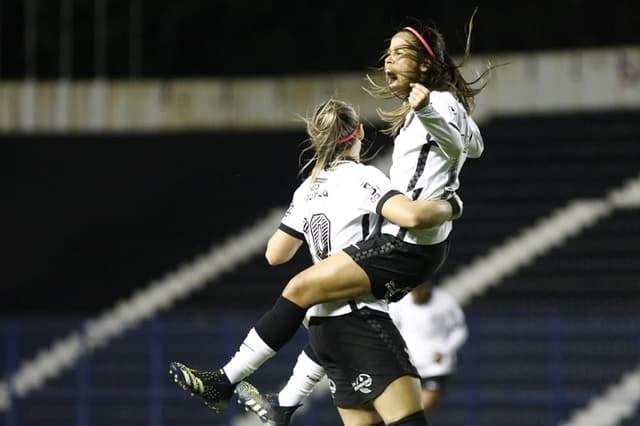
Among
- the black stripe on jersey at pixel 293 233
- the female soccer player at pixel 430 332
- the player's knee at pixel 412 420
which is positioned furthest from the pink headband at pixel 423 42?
the female soccer player at pixel 430 332

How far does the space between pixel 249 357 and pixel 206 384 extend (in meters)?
0.21

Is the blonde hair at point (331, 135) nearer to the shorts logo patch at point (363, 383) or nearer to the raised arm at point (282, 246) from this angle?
the raised arm at point (282, 246)

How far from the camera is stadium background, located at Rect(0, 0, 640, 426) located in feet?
44.1

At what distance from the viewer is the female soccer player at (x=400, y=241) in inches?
205

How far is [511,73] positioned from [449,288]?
2624 mm

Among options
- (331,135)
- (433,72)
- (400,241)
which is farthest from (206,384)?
(433,72)

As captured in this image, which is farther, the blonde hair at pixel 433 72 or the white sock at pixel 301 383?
the white sock at pixel 301 383

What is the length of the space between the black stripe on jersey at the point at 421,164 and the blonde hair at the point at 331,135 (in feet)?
1.10

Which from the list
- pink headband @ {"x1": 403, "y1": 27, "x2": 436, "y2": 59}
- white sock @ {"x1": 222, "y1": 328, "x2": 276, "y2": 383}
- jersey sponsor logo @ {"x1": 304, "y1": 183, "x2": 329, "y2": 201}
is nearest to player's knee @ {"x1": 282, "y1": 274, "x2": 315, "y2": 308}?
white sock @ {"x1": 222, "y1": 328, "x2": 276, "y2": 383}

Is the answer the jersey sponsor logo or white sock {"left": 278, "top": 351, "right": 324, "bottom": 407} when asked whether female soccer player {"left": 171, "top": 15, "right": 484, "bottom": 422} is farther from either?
white sock {"left": 278, "top": 351, "right": 324, "bottom": 407}

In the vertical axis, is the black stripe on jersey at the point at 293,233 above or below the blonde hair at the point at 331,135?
below

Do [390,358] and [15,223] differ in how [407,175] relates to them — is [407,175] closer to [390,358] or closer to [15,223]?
[390,358]

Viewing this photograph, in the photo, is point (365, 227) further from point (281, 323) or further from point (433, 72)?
point (433, 72)

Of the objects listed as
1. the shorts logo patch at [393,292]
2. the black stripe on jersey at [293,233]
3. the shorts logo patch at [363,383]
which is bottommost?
the shorts logo patch at [363,383]
